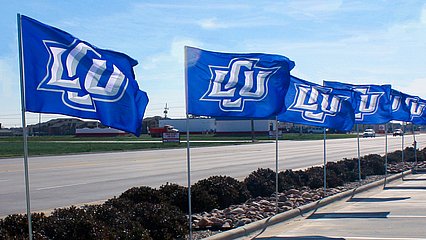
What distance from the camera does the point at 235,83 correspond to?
36.7 ft

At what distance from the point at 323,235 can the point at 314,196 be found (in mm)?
4947

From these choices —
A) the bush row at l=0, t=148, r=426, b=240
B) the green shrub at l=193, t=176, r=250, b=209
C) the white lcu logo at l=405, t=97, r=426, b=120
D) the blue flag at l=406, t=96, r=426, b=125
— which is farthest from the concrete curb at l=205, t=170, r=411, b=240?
the blue flag at l=406, t=96, r=426, b=125

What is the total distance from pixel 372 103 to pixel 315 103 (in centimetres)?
551

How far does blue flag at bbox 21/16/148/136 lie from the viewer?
6.77 meters

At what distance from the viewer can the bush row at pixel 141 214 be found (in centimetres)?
845

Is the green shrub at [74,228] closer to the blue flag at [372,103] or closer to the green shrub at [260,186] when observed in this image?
the green shrub at [260,186]

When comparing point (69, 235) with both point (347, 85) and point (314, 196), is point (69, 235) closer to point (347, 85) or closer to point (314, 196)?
point (314, 196)

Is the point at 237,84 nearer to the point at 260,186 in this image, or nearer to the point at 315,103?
the point at 315,103

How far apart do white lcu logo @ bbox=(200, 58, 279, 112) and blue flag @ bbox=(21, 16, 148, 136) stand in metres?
2.72

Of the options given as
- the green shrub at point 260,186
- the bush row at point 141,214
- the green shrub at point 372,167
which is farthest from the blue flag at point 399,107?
the green shrub at point 260,186

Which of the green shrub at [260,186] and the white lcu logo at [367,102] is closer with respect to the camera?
the green shrub at [260,186]

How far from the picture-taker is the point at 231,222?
11234 mm

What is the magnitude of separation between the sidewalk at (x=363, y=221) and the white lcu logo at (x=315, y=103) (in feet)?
7.02

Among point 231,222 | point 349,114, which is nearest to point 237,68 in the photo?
point 231,222
